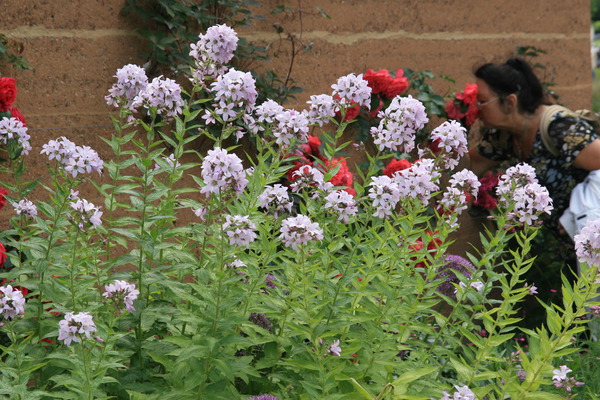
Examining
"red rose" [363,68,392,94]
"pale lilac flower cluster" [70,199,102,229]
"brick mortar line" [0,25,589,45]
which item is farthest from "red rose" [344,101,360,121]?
"pale lilac flower cluster" [70,199,102,229]

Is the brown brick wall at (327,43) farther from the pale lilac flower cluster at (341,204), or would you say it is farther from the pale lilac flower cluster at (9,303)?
the pale lilac flower cluster at (341,204)

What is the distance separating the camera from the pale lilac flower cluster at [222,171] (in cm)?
169

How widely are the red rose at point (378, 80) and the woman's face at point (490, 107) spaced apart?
66 centimetres

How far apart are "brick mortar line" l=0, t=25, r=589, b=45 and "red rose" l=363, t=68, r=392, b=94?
0.71ft

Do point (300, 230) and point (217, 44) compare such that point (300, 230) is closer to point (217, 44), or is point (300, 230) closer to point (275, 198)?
point (275, 198)

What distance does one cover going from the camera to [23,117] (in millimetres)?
2920

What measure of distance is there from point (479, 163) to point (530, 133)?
415 millimetres

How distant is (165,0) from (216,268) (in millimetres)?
1662

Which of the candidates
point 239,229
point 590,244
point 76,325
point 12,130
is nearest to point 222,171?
point 239,229

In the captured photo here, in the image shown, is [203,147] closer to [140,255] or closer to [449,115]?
[140,255]

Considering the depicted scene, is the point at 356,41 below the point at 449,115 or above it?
above

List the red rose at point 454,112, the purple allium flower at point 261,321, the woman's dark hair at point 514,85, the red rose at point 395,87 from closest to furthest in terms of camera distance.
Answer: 1. the purple allium flower at point 261,321
2. the red rose at point 395,87
3. the woman's dark hair at point 514,85
4. the red rose at point 454,112

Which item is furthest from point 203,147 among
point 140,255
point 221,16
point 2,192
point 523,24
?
point 523,24

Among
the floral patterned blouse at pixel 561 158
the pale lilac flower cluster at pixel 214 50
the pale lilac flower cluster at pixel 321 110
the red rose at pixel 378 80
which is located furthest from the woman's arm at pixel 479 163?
the pale lilac flower cluster at pixel 214 50
